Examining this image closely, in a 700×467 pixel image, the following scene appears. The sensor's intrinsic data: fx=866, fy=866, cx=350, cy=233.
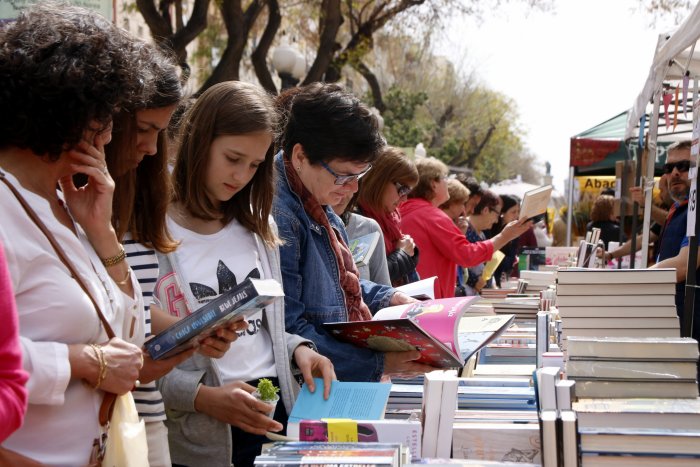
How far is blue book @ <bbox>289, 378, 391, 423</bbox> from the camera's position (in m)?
2.03

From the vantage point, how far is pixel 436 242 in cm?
586

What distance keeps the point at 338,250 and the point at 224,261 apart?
0.47m

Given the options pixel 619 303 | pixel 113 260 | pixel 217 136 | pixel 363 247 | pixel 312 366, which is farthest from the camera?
pixel 363 247

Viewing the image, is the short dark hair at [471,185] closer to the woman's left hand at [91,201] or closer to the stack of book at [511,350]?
the stack of book at [511,350]

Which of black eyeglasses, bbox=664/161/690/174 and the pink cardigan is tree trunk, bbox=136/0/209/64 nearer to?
black eyeglasses, bbox=664/161/690/174

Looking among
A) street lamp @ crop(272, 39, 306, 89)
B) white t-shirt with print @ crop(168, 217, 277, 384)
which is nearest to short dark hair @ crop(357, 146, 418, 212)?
white t-shirt with print @ crop(168, 217, 277, 384)

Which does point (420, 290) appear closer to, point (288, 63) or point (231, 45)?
point (288, 63)

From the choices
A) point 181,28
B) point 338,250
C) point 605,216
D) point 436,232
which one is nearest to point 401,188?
point 436,232

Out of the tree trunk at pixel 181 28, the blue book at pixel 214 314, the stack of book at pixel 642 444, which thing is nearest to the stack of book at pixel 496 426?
the stack of book at pixel 642 444

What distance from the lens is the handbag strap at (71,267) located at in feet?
5.08

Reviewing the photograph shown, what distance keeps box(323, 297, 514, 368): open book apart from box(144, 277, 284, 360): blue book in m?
0.56

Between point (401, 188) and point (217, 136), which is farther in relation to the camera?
point (401, 188)

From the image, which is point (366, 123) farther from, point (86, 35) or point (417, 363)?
point (86, 35)

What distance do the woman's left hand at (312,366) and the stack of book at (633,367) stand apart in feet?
1.98
